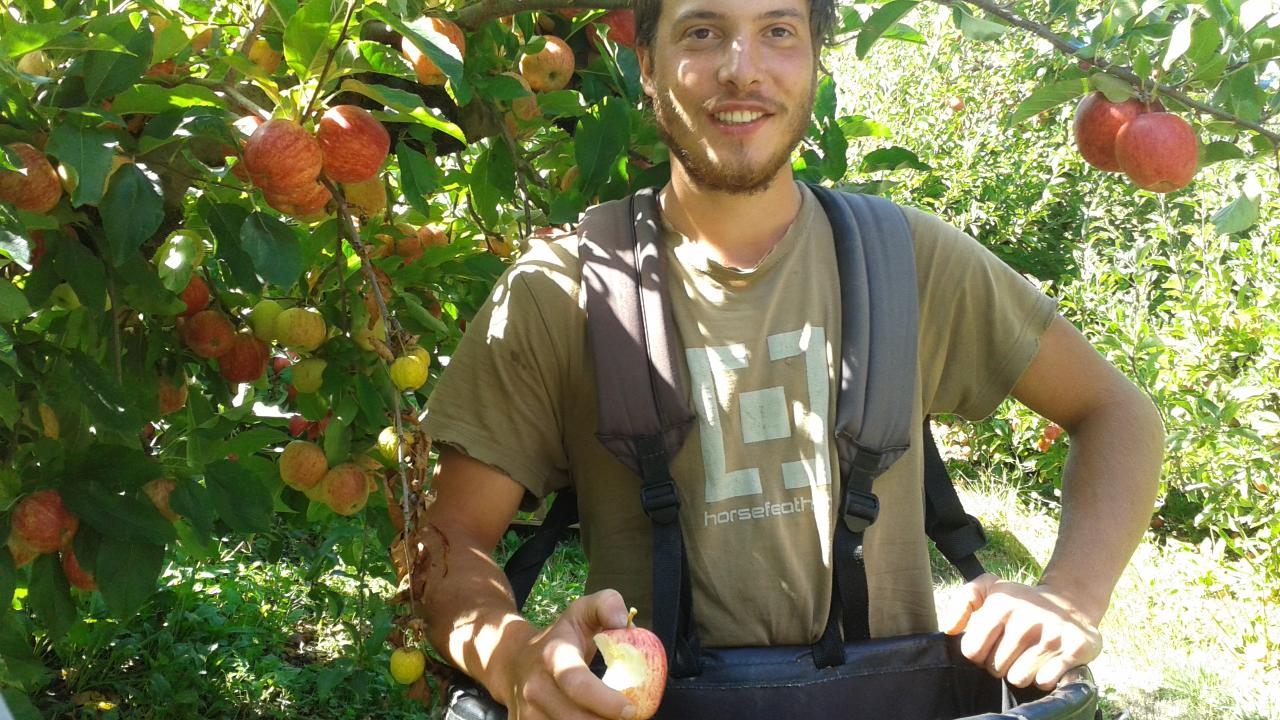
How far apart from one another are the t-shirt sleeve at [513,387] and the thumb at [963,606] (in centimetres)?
56

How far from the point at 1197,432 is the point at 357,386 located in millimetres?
3107

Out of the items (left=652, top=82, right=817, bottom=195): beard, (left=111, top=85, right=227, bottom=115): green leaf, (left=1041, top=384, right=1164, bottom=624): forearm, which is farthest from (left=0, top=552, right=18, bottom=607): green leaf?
(left=1041, top=384, right=1164, bottom=624): forearm

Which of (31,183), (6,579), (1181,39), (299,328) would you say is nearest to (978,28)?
(1181,39)

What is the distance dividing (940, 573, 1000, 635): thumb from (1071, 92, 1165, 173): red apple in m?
0.76

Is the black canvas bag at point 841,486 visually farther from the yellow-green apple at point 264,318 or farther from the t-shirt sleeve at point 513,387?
the yellow-green apple at point 264,318

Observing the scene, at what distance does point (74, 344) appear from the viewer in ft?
5.51

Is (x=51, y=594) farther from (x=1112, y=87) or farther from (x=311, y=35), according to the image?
(x=1112, y=87)

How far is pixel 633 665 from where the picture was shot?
48.6 inches

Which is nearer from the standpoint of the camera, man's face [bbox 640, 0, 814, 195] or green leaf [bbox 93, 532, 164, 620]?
green leaf [bbox 93, 532, 164, 620]

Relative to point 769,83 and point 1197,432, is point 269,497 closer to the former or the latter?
point 769,83

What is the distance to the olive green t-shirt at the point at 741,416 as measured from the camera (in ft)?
5.17

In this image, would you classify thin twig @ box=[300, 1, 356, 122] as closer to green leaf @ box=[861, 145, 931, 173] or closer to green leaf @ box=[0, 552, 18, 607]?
green leaf @ box=[0, 552, 18, 607]

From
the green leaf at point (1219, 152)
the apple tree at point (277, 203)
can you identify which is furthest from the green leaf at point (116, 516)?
the green leaf at point (1219, 152)

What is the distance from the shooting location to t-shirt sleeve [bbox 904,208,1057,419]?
171cm
